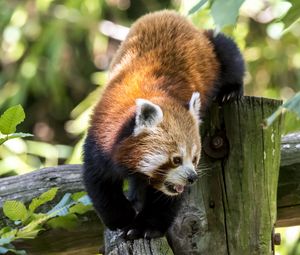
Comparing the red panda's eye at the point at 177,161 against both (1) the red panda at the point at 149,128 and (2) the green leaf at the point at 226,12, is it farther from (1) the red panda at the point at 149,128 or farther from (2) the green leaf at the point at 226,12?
(2) the green leaf at the point at 226,12

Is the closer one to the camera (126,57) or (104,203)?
(104,203)

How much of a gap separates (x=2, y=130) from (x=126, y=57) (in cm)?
103

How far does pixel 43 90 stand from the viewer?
6.08 meters

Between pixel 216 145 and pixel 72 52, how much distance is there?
440cm

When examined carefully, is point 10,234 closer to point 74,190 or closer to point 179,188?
point 179,188

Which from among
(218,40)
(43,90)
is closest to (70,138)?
(43,90)

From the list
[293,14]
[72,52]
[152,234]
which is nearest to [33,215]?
[152,234]

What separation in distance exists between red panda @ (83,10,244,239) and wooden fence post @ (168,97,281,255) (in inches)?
2.5

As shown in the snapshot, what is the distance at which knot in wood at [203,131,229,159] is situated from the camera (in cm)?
219

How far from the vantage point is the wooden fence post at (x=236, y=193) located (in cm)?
214

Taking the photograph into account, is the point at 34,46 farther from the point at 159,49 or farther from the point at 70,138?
the point at 159,49

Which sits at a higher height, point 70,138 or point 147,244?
point 147,244

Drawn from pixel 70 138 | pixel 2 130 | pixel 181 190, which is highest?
pixel 2 130

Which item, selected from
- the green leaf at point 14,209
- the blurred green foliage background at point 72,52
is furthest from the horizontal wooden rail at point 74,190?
the blurred green foliage background at point 72,52
